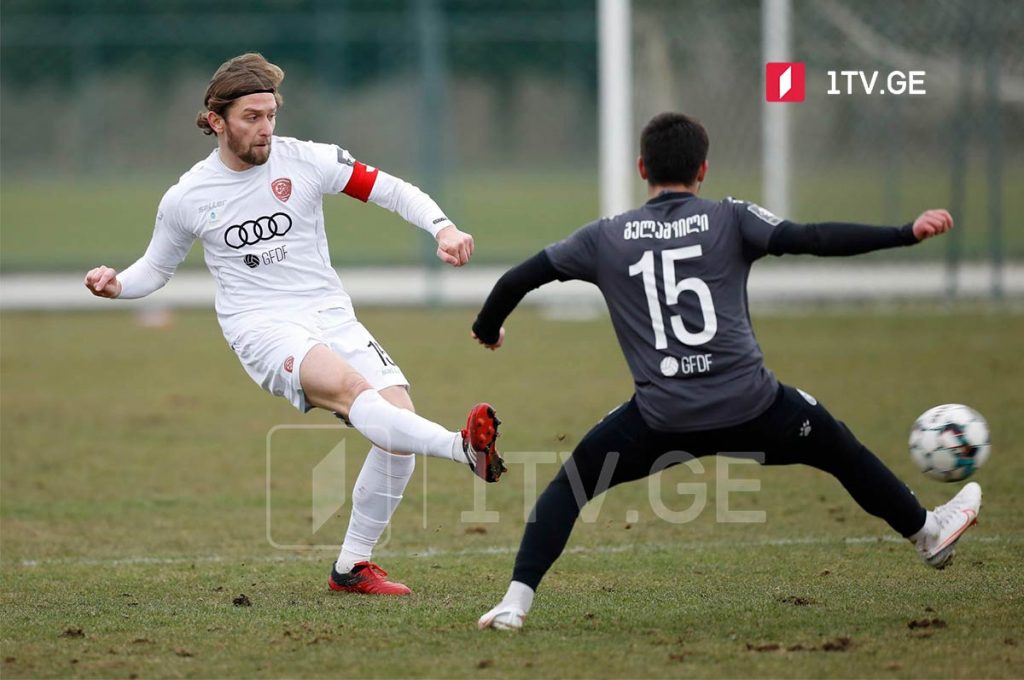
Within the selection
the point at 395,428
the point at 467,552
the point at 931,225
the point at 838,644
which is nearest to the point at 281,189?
the point at 395,428

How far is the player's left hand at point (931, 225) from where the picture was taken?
16.0 ft

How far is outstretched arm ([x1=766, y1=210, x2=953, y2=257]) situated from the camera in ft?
16.1

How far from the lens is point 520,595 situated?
5.25 meters

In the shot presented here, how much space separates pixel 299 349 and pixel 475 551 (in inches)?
73.8

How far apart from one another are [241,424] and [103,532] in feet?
11.5

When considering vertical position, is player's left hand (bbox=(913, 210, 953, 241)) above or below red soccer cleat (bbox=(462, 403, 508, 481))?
above

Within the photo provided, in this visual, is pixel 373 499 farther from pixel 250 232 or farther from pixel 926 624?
pixel 926 624

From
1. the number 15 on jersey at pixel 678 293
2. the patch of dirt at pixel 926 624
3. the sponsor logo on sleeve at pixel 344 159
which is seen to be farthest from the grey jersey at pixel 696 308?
the sponsor logo on sleeve at pixel 344 159

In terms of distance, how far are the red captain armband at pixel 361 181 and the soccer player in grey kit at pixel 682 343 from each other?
100 cm

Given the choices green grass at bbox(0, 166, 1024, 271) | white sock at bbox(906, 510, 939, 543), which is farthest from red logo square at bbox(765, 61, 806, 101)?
white sock at bbox(906, 510, 939, 543)

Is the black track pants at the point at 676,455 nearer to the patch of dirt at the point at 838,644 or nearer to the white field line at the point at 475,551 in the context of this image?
the patch of dirt at the point at 838,644

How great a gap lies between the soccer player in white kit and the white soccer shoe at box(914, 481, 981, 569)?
2.02 meters

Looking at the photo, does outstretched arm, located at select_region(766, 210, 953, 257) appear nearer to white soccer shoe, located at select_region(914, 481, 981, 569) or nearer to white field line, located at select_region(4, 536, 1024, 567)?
white soccer shoe, located at select_region(914, 481, 981, 569)

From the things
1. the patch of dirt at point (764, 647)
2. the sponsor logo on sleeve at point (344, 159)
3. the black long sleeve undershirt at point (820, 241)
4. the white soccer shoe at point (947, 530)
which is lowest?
the patch of dirt at point (764, 647)
